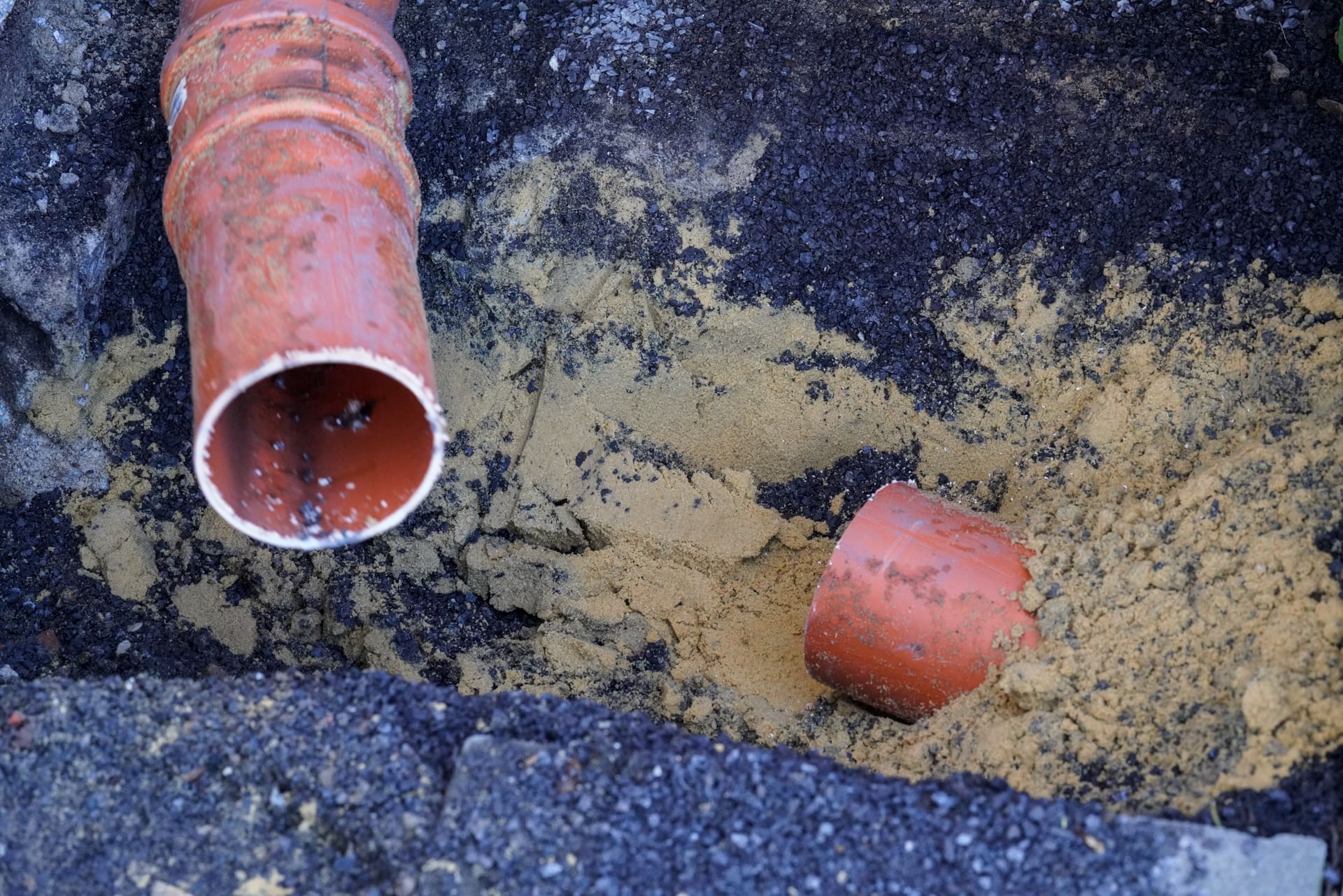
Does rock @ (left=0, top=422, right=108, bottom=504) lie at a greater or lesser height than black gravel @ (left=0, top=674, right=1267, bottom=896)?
lesser

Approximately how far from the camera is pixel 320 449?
307 centimetres

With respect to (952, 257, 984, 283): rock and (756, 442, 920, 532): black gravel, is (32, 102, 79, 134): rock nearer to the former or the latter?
(756, 442, 920, 532): black gravel

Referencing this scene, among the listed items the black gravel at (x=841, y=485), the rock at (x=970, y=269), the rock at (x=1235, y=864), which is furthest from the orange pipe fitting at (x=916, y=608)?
the rock at (x=970, y=269)

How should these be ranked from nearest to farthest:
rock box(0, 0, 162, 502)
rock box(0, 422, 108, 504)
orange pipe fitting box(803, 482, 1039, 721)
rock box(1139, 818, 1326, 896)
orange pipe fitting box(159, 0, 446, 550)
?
rock box(1139, 818, 1326, 896) < orange pipe fitting box(159, 0, 446, 550) < orange pipe fitting box(803, 482, 1039, 721) < rock box(0, 0, 162, 502) < rock box(0, 422, 108, 504)

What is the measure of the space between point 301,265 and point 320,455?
675 millimetres

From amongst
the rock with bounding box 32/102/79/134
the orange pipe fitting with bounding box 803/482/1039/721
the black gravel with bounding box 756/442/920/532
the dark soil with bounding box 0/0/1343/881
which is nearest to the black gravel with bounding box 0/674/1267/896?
the orange pipe fitting with bounding box 803/482/1039/721

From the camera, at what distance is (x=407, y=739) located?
2.55 m

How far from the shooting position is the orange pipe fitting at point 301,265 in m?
2.47

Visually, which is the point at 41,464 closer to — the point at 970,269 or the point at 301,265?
the point at 301,265

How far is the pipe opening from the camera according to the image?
2680 millimetres

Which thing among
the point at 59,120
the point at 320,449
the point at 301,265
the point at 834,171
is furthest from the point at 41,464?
the point at 834,171

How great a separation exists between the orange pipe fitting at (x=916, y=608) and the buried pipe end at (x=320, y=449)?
1.09 meters

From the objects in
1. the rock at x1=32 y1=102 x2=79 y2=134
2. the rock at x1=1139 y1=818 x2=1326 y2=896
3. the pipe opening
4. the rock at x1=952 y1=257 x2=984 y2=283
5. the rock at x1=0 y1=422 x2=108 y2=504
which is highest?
the rock at x1=952 y1=257 x2=984 y2=283

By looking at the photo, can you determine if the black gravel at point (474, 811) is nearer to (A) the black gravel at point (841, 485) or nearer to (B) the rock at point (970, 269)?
(A) the black gravel at point (841, 485)
